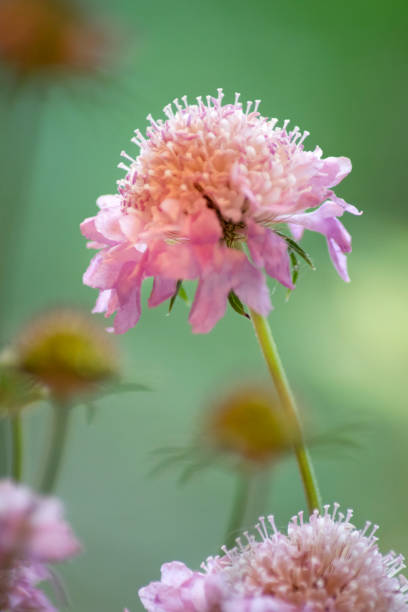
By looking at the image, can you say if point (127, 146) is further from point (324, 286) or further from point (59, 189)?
point (324, 286)

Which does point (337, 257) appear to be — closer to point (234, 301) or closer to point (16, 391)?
point (234, 301)

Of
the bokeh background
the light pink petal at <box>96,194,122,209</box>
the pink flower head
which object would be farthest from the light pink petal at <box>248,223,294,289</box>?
the bokeh background

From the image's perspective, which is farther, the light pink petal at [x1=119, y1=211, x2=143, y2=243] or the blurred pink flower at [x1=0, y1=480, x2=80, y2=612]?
the light pink petal at [x1=119, y1=211, x2=143, y2=243]

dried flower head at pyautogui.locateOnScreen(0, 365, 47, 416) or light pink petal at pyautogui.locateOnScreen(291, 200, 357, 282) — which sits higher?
light pink petal at pyautogui.locateOnScreen(291, 200, 357, 282)

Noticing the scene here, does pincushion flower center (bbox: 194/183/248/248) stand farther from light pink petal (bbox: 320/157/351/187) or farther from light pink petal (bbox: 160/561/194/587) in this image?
light pink petal (bbox: 160/561/194/587)

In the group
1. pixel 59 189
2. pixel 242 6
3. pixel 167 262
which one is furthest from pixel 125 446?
pixel 167 262

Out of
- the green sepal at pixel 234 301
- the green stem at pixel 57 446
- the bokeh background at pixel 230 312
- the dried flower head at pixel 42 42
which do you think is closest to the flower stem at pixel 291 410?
the green sepal at pixel 234 301
